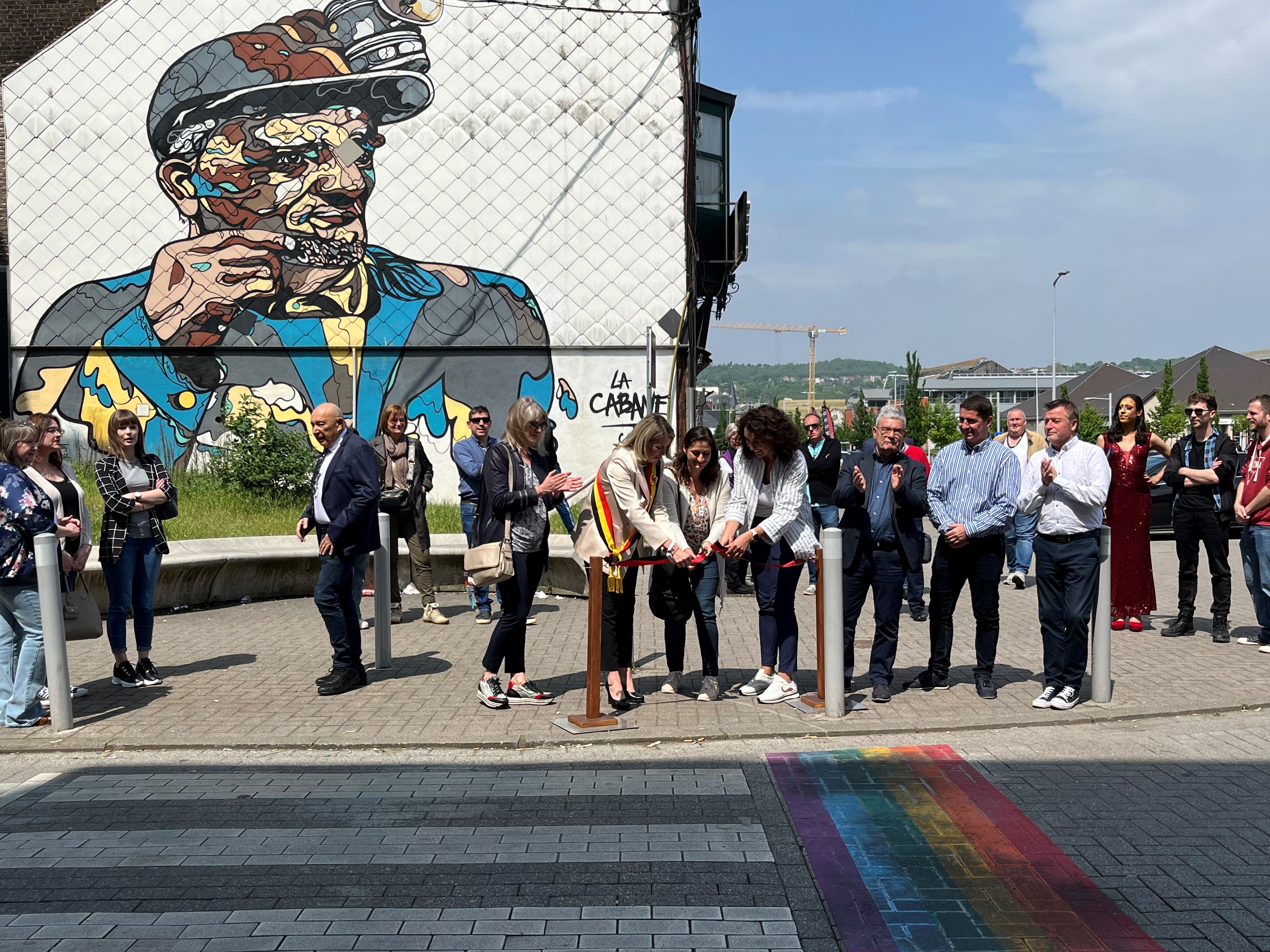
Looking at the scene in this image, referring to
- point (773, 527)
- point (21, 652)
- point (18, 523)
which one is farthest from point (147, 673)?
point (773, 527)

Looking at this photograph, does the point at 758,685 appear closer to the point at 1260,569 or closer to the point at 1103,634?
the point at 1103,634

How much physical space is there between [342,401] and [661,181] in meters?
6.43

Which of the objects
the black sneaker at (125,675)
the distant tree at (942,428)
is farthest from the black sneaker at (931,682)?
the distant tree at (942,428)

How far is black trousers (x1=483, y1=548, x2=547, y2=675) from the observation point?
7043 millimetres

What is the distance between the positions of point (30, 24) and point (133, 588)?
16.3 meters

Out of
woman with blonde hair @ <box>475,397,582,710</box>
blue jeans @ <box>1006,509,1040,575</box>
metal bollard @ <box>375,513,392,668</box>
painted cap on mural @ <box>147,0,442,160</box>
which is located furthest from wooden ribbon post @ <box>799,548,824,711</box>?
painted cap on mural @ <box>147,0,442,160</box>

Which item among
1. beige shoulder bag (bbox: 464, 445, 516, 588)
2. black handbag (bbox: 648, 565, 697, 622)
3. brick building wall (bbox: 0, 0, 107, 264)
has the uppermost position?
brick building wall (bbox: 0, 0, 107, 264)

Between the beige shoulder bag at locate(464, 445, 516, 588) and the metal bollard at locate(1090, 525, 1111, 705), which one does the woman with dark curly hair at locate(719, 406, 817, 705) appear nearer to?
the beige shoulder bag at locate(464, 445, 516, 588)

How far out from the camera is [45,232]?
18062 mm

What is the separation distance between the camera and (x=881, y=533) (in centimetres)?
727

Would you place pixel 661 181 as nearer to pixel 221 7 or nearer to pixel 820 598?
pixel 221 7

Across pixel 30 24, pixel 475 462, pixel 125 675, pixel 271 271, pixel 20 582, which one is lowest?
pixel 125 675

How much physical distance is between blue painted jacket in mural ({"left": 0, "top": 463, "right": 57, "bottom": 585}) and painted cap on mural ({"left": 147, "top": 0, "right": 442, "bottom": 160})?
1300cm

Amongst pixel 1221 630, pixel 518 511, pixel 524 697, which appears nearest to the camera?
pixel 518 511
